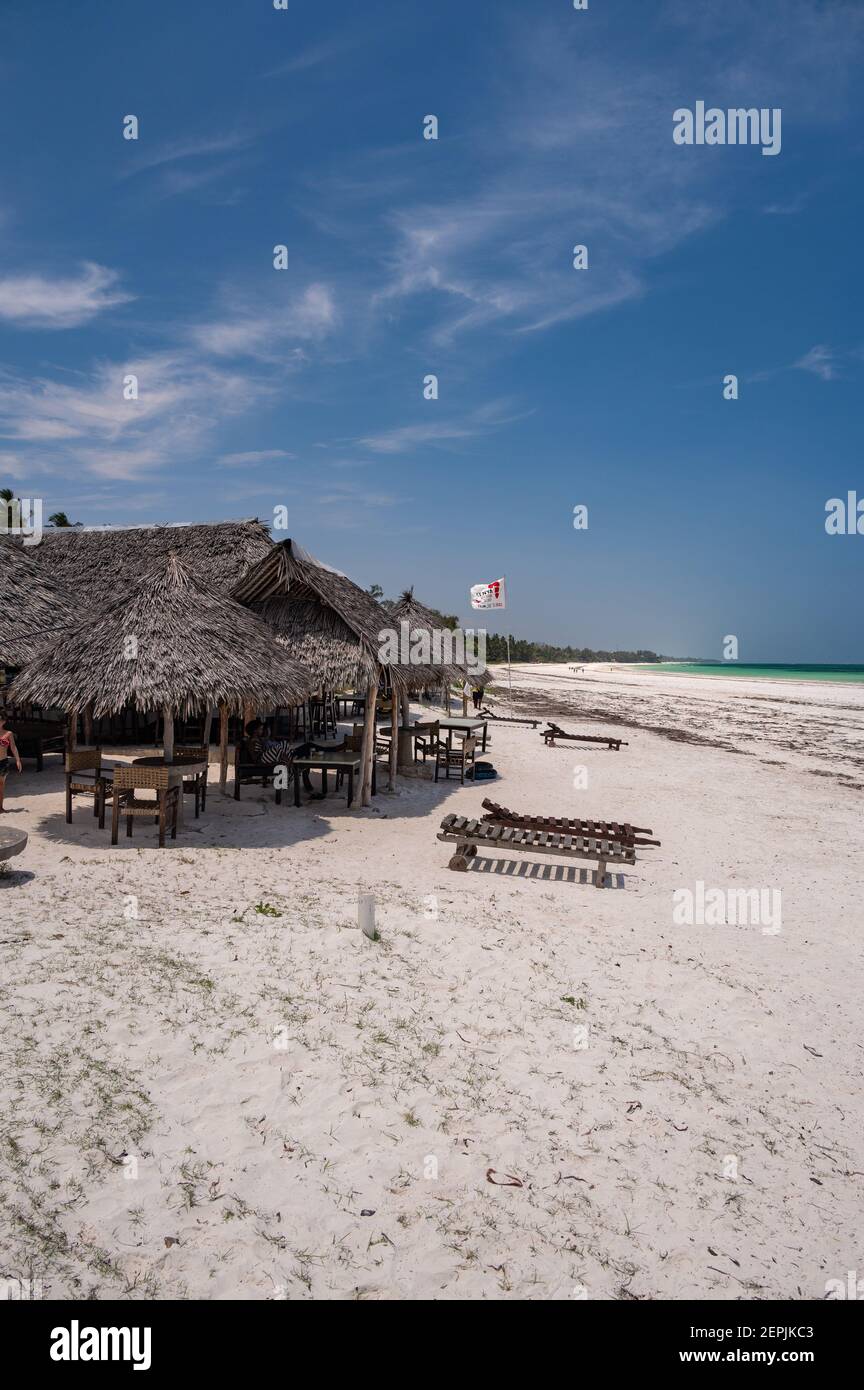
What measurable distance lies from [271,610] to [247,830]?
15.7ft

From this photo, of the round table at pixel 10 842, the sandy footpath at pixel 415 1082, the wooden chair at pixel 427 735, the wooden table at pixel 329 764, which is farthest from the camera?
the wooden chair at pixel 427 735

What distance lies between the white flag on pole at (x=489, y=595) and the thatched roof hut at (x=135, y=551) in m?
10.4

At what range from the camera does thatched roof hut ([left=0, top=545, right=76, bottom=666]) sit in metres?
13.5

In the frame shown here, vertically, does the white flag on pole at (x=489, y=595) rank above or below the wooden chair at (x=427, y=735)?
above

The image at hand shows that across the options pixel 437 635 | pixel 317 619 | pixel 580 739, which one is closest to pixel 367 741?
pixel 317 619

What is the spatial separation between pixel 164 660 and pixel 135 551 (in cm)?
1132

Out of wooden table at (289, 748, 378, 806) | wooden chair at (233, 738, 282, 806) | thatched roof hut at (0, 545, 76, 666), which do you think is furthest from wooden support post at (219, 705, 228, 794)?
thatched roof hut at (0, 545, 76, 666)

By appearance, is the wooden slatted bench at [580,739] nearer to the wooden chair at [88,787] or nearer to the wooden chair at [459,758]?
the wooden chair at [459,758]

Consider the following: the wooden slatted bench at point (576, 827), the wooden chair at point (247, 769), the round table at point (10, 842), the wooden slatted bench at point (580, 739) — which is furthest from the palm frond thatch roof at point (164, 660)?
the wooden slatted bench at point (580, 739)

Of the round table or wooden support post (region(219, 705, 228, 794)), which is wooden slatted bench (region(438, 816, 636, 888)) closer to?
the round table

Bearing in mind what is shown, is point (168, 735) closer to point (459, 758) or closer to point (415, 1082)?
point (459, 758)

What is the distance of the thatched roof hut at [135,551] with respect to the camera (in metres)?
Answer: 18.4

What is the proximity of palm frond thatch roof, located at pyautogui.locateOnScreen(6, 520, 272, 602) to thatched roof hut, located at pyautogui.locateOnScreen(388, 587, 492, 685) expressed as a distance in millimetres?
4212

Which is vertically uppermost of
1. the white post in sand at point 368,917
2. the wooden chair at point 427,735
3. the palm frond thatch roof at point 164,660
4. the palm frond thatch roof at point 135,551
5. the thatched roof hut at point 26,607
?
the palm frond thatch roof at point 135,551
